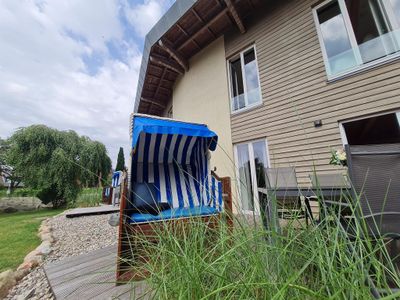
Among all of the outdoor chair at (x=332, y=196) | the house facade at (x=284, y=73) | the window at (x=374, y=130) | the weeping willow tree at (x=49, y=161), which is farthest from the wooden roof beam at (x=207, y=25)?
the weeping willow tree at (x=49, y=161)

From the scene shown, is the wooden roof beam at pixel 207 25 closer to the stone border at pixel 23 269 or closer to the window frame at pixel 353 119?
the window frame at pixel 353 119

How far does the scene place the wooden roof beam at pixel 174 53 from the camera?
6614 millimetres

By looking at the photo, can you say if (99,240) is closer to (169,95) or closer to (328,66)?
(328,66)

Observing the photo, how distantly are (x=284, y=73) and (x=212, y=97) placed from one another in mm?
2545

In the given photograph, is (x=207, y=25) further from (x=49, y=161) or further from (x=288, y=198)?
(x=49, y=161)

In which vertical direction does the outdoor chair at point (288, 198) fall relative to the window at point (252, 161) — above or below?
below

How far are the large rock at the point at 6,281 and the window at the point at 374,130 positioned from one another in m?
5.67

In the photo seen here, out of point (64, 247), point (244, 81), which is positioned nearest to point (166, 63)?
point (244, 81)

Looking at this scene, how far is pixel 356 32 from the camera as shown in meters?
3.84

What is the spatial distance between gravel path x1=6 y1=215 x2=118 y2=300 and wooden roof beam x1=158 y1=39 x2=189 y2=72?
617 centimetres

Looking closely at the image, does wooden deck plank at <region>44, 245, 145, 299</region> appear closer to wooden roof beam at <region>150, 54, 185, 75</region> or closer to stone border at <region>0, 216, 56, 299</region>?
stone border at <region>0, 216, 56, 299</region>

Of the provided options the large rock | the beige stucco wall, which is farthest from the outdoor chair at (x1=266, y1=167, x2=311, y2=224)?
the beige stucco wall

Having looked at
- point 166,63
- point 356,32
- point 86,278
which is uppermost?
point 166,63

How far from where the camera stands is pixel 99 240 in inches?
137
